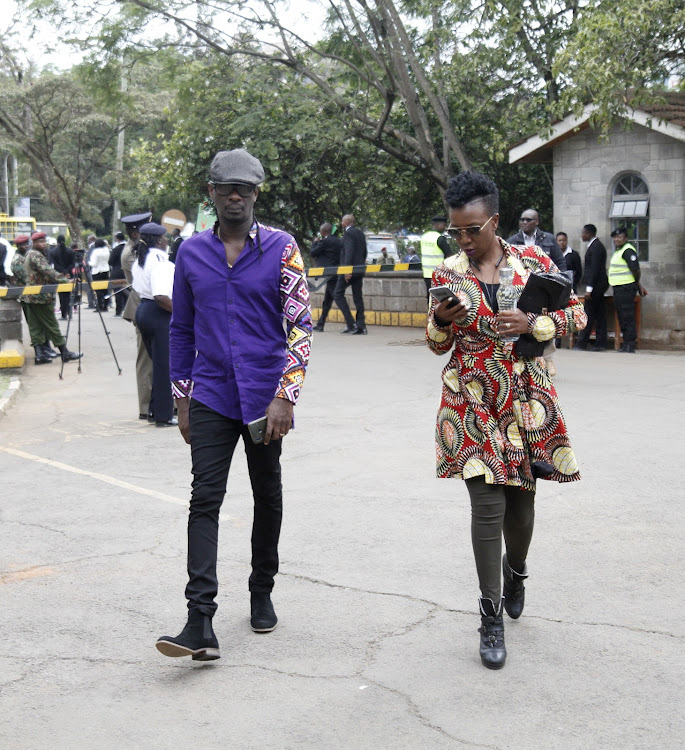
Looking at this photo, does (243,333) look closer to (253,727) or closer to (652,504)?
(253,727)

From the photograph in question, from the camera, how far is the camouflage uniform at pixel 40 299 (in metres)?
14.9

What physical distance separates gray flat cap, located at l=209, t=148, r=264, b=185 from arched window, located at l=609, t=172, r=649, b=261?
12.7 metres

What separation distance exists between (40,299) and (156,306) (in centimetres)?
593

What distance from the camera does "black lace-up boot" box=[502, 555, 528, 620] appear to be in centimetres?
450

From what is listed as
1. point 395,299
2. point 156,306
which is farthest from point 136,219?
point 395,299

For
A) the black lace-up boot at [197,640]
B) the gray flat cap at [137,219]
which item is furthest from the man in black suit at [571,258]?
the black lace-up boot at [197,640]

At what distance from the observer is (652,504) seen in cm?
655

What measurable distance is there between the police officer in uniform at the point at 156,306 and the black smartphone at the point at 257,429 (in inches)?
200

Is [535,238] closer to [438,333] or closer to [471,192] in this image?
[471,192]

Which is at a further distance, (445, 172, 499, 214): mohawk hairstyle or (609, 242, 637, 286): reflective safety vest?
(609, 242, 637, 286): reflective safety vest

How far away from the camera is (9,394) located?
11930mm

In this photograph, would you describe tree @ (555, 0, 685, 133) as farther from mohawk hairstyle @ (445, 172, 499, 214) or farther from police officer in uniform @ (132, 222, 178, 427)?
mohawk hairstyle @ (445, 172, 499, 214)

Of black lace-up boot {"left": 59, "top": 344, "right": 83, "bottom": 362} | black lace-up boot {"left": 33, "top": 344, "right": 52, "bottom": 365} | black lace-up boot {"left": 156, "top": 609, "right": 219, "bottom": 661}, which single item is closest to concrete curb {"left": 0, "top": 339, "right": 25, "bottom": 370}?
black lace-up boot {"left": 59, "top": 344, "right": 83, "bottom": 362}

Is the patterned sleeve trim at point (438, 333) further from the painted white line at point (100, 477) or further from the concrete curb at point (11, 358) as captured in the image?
the concrete curb at point (11, 358)
